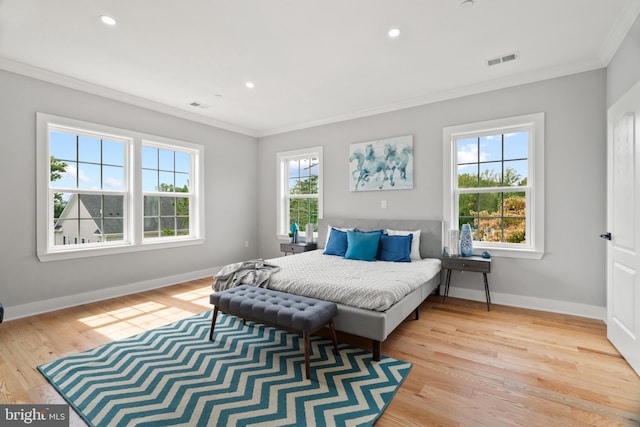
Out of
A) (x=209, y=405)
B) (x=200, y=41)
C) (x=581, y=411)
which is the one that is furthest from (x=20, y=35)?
(x=581, y=411)

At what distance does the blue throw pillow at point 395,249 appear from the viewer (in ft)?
12.3

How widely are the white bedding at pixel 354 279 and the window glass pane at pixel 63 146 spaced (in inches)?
111

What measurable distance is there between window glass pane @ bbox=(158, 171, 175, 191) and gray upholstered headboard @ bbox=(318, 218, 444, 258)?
8.37 ft

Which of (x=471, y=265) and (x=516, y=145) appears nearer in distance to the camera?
(x=471, y=265)

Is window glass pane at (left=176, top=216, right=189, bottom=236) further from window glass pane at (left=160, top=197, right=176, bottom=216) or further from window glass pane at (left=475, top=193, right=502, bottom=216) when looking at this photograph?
window glass pane at (left=475, top=193, right=502, bottom=216)

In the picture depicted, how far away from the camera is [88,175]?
385 cm

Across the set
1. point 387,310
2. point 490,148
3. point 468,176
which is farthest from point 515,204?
point 387,310

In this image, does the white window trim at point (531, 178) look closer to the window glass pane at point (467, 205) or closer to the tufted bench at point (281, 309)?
the window glass pane at point (467, 205)

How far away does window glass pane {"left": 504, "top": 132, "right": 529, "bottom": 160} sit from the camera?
11.9 ft

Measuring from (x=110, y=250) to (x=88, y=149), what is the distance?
1.30 meters

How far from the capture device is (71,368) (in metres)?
2.24

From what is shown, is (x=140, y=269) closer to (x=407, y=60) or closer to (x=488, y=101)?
(x=407, y=60)

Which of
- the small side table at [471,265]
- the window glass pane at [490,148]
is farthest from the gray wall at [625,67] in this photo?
the small side table at [471,265]

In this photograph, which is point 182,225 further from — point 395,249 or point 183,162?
point 395,249
